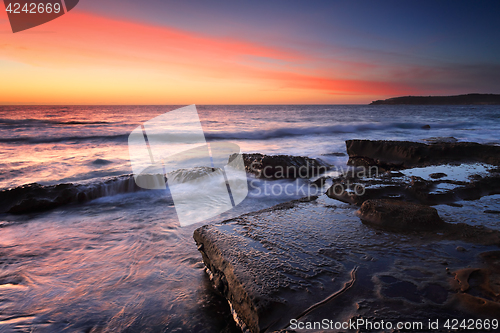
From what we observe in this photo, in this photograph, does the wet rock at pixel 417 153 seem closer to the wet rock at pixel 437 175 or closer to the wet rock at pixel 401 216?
the wet rock at pixel 437 175

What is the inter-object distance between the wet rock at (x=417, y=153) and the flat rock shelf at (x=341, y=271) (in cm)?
353

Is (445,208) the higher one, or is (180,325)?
(445,208)

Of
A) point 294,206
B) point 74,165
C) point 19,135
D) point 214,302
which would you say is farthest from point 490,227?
point 19,135

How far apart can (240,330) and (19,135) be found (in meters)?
19.8

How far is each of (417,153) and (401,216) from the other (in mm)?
3821

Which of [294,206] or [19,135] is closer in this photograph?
[294,206]

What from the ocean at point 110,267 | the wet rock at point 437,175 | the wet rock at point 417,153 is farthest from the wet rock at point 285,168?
the wet rock at point 437,175

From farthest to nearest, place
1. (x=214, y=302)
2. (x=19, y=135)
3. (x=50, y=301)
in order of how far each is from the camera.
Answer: (x=19, y=135)
(x=50, y=301)
(x=214, y=302)

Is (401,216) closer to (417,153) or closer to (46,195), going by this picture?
(417,153)

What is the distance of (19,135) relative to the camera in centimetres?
1563

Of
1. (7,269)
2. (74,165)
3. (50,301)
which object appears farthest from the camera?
(74,165)

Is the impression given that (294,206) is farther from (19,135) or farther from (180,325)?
(19,135)

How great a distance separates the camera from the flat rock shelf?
1.41 metres

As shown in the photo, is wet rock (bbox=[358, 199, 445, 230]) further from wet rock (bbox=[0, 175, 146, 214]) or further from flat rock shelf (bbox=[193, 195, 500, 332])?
wet rock (bbox=[0, 175, 146, 214])
